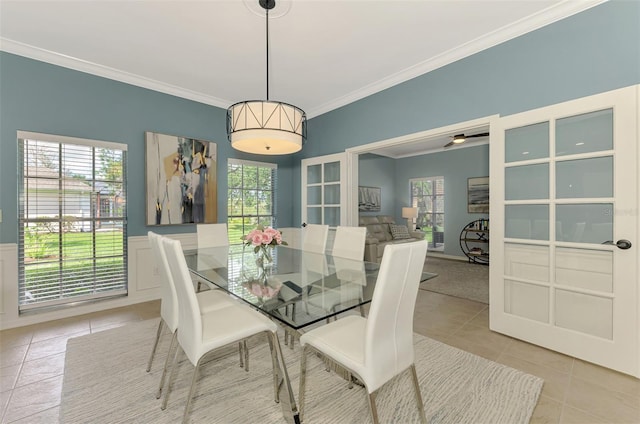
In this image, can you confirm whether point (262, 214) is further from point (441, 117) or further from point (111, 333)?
point (441, 117)

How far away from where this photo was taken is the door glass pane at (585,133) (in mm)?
1966

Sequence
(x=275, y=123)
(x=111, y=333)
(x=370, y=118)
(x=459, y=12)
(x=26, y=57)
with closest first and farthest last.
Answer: (x=275, y=123) < (x=459, y=12) < (x=111, y=333) < (x=26, y=57) < (x=370, y=118)

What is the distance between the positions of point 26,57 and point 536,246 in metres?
5.10

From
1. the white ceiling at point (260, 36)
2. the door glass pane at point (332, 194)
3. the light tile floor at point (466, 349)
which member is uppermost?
the white ceiling at point (260, 36)

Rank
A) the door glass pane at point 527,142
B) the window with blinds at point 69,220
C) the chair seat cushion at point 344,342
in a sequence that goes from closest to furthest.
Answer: the chair seat cushion at point 344,342 < the door glass pane at point 527,142 < the window with blinds at point 69,220

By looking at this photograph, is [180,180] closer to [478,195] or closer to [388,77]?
[388,77]

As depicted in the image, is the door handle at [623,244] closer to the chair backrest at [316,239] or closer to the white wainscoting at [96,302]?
the chair backrest at [316,239]

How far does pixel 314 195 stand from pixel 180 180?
1.93 meters

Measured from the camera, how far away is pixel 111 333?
98.2 inches

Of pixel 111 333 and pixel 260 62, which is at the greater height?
pixel 260 62

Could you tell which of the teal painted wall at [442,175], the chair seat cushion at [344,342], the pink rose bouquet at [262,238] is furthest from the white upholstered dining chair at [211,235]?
the teal painted wall at [442,175]

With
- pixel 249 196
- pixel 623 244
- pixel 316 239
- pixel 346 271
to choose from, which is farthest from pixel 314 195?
pixel 623 244

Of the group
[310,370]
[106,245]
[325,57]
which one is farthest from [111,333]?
[325,57]

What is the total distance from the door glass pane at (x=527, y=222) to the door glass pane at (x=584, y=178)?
0.62 feet
